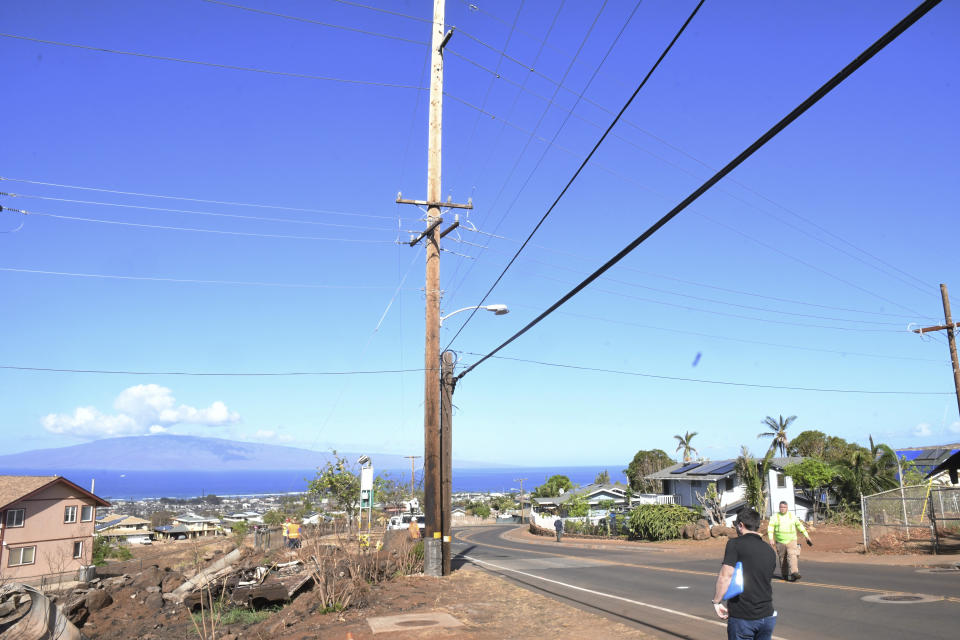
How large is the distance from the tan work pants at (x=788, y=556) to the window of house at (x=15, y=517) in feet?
148

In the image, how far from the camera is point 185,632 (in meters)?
16.8

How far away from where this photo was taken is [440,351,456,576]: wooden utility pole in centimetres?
1722

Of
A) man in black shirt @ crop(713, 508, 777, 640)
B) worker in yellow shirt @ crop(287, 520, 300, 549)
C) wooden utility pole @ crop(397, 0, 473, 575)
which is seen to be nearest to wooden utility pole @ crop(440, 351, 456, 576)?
wooden utility pole @ crop(397, 0, 473, 575)

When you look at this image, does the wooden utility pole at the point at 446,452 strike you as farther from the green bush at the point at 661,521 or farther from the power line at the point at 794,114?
the green bush at the point at 661,521

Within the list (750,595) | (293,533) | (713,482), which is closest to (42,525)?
(293,533)

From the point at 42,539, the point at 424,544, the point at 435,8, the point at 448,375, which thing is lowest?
the point at 42,539

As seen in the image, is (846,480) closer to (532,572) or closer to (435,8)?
(532,572)

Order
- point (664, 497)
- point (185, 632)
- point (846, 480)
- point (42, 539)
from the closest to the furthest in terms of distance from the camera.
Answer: point (185, 632)
point (846, 480)
point (42, 539)
point (664, 497)

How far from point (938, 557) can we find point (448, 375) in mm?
14584

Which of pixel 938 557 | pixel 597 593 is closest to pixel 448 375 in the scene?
pixel 597 593

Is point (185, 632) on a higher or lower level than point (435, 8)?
lower

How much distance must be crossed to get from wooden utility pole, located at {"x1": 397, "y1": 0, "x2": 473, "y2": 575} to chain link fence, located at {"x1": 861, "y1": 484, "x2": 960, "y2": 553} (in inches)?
580

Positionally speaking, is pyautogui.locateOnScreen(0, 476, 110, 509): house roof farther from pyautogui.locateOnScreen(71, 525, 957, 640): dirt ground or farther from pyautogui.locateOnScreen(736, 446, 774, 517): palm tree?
pyautogui.locateOnScreen(736, 446, 774, 517): palm tree

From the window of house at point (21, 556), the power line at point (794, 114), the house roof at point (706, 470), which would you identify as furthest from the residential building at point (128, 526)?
the power line at point (794, 114)
